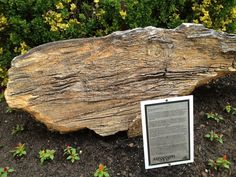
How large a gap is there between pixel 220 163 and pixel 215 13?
76.4 inches

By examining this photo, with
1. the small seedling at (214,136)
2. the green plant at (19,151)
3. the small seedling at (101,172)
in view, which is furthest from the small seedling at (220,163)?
the green plant at (19,151)

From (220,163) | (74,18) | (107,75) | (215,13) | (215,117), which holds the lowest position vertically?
(220,163)

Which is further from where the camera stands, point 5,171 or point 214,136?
point 214,136

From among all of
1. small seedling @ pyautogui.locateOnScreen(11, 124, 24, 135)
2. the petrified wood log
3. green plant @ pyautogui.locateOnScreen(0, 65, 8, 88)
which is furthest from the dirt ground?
green plant @ pyautogui.locateOnScreen(0, 65, 8, 88)

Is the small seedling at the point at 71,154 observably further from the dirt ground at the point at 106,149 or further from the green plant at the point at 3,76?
the green plant at the point at 3,76

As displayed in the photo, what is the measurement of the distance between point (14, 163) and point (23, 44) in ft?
4.37

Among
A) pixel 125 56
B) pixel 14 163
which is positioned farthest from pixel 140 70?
pixel 14 163

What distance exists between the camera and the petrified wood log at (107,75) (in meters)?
3.60

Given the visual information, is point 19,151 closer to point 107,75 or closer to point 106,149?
point 106,149

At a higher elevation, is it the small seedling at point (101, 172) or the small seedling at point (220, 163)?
the small seedling at point (101, 172)

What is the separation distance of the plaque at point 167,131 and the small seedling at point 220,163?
0.30 metres

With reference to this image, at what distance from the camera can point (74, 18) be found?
4352 mm

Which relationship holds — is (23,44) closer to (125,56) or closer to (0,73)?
(0,73)

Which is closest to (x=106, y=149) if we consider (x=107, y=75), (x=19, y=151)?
(x=107, y=75)
